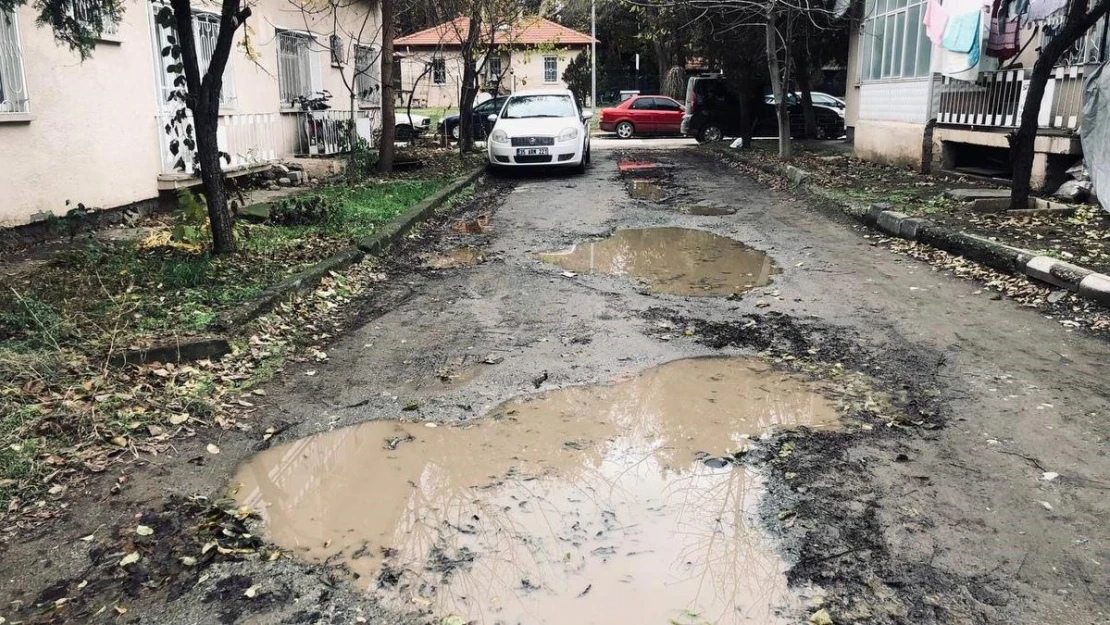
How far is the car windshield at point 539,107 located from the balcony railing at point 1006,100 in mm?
6444

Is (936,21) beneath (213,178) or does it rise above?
above

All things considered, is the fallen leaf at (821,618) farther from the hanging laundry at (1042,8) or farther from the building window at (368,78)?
the building window at (368,78)

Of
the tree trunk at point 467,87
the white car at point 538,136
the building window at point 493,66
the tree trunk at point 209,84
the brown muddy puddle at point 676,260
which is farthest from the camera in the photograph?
the building window at point 493,66

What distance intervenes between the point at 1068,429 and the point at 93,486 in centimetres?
435

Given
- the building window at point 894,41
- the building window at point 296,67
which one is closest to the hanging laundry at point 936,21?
the building window at point 894,41

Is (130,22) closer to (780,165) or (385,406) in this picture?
(385,406)

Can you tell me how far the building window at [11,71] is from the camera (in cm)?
744

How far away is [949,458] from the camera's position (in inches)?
140

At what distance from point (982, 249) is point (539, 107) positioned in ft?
32.5

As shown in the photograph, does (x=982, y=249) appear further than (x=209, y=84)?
Yes

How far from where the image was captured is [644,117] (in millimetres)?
26047

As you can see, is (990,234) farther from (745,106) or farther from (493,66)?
(493,66)

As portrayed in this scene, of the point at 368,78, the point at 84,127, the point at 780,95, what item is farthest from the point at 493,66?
the point at 84,127

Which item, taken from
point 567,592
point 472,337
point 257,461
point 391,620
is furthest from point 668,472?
point 472,337
